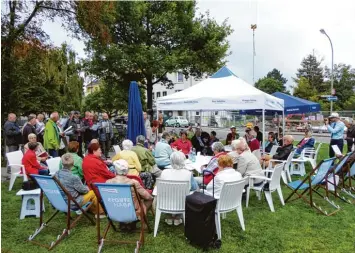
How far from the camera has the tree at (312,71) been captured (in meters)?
50.0

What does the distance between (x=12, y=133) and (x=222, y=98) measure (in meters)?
5.40

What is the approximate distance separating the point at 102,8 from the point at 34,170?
6410 millimetres

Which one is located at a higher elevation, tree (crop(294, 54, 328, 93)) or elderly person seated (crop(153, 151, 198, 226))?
tree (crop(294, 54, 328, 93))

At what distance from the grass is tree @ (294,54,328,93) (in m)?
49.3

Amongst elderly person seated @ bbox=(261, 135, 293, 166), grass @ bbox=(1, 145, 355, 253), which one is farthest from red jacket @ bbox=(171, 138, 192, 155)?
grass @ bbox=(1, 145, 355, 253)

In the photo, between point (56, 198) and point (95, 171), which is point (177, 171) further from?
point (56, 198)

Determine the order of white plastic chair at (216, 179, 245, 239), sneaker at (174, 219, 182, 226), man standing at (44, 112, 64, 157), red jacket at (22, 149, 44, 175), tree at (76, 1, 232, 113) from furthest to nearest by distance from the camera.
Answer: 1. tree at (76, 1, 232, 113)
2. man standing at (44, 112, 64, 157)
3. red jacket at (22, 149, 44, 175)
4. sneaker at (174, 219, 182, 226)
5. white plastic chair at (216, 179, 245, 239)

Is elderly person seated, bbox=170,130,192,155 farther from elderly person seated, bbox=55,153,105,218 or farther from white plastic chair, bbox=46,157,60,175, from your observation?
elderly person seated, bbox=55,153,105,218

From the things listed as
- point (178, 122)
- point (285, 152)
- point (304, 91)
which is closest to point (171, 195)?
point (285, 152)

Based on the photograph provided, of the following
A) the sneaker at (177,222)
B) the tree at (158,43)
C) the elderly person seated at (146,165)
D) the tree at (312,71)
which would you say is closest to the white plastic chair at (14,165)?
the elderly person seated at (146,165)

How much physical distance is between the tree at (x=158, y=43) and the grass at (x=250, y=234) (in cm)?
1359

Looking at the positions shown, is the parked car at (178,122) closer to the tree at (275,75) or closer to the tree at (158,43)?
the tree at (158,43)

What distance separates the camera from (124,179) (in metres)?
3.97

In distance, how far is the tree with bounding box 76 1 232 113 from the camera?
17703mm
